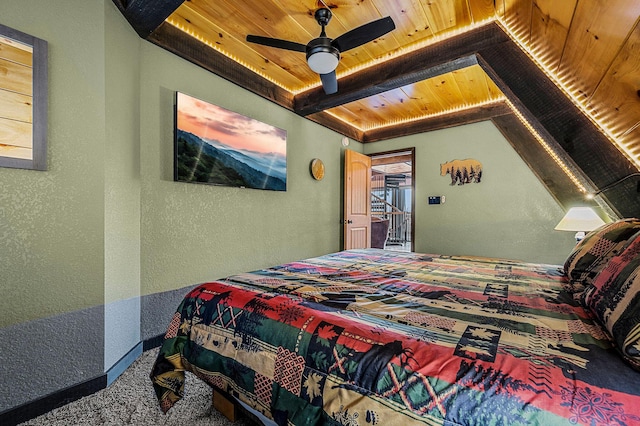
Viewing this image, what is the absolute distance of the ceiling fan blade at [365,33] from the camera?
6.00 feet

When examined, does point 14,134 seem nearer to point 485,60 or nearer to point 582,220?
point 485,60

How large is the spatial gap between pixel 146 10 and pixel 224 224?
1.73 m

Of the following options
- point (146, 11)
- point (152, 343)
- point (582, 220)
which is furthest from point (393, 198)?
point (146, 11)

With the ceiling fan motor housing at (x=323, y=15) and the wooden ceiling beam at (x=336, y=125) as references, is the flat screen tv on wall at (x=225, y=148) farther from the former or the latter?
the ceiling fan motor housing at (x=323, y=15)

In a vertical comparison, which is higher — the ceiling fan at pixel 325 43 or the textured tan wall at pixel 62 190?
the ceiling fan at pixel 325 43

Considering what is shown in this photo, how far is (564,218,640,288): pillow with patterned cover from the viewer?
4.26 ft

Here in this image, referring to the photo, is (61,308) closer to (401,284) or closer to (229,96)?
(401,284)

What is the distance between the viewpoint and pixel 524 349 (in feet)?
2.55

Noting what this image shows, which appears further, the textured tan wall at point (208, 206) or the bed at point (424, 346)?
the textured tan wall at point (208, 206)

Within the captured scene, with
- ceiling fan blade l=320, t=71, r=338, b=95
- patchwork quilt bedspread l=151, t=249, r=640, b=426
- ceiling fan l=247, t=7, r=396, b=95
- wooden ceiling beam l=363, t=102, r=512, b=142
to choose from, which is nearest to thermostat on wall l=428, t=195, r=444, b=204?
wooden ceiling beam l=363, t=102, r=512, b=142

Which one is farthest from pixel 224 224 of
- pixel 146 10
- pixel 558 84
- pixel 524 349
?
pixel 558 84

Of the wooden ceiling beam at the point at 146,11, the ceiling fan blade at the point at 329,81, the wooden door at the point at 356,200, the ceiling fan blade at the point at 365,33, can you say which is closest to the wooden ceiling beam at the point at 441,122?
the wooden door at the point at 356,200

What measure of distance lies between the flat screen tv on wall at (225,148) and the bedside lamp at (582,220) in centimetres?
303

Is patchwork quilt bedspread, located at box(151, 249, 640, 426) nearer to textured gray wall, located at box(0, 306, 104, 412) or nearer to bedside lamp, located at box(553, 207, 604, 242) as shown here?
textured gray wall, located at box(0, 306, 104, 412)
